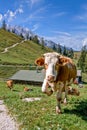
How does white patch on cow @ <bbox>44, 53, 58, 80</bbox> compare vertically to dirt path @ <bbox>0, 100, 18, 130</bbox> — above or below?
above

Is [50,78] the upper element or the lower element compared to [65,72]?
lower

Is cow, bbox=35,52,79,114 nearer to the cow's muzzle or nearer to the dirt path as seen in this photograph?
the cow's muzzle

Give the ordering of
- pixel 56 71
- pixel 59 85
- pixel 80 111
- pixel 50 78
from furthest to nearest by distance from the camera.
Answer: pixel 80 111 → pixel 59 85 → pixel 56 71 → pixel 50 78

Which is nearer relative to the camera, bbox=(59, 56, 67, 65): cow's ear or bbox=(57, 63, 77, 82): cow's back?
bbox=(59, 56, 67, 65): cow's ear

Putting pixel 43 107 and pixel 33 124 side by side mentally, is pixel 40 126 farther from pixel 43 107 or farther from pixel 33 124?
pixel 43 107

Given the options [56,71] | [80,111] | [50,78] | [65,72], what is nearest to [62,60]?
[56,71]

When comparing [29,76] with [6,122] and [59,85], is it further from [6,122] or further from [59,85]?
[6,122]

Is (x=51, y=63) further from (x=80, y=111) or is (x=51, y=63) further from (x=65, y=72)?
(x=80, y=111)

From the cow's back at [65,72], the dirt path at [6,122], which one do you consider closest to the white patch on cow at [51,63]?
the cow's back at [65,72]

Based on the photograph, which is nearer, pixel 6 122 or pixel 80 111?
pixel 6 122

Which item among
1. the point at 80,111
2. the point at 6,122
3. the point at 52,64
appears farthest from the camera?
the point at 80,111

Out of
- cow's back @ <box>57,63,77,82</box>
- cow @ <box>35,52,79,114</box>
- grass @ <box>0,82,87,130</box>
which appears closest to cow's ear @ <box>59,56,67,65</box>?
cow @ <box>35,52,79,114</box>

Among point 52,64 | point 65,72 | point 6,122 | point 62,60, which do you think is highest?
point 62,60

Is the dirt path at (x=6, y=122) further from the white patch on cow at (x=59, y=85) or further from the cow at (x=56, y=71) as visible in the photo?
the white patch on cow at (x=59, y=85)
